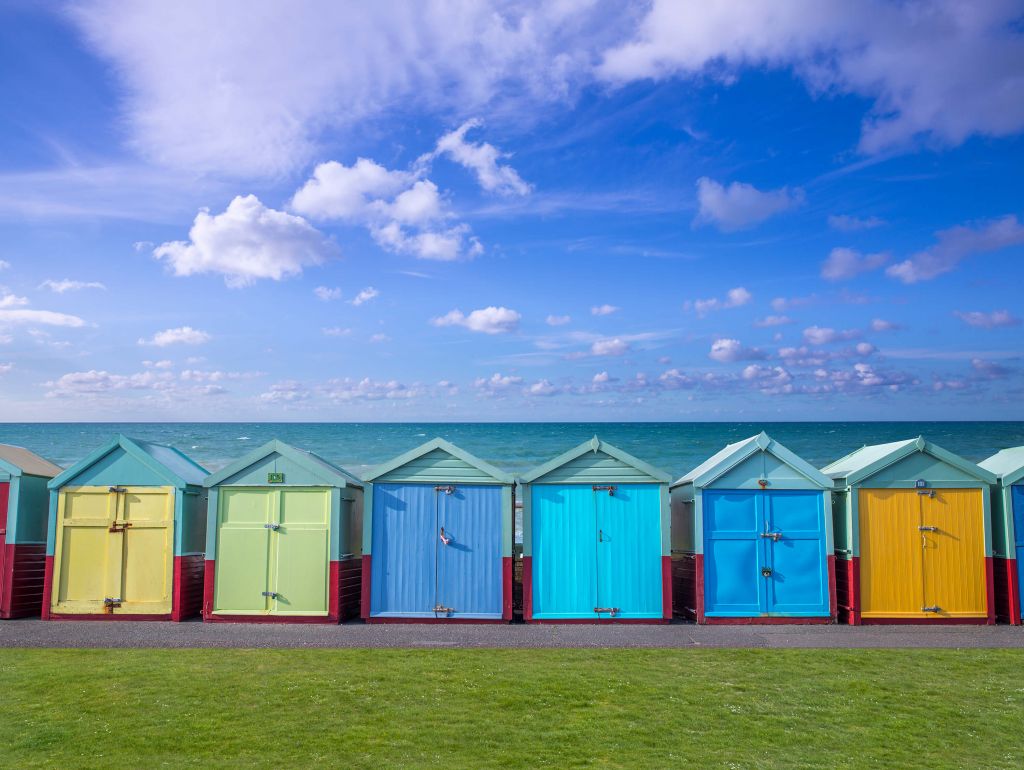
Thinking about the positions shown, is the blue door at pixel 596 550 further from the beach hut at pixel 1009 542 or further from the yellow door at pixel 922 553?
the beach hut at pixel 1009 542

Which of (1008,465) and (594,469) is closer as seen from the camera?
(594,469)

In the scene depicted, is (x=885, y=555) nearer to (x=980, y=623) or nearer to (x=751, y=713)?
(x=980, y=623)

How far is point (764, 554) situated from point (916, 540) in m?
2.46

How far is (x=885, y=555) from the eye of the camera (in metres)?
14.5

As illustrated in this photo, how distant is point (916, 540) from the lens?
14570 millimetres

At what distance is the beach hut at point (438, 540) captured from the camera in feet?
47.6

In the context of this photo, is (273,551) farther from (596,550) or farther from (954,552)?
(954,552)

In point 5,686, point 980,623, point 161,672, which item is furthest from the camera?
point 980,623

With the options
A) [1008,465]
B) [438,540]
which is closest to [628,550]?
[438,540]

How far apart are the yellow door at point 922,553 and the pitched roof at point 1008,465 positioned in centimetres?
52

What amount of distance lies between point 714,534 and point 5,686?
10.1 meters

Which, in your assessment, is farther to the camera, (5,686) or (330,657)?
(330,657)

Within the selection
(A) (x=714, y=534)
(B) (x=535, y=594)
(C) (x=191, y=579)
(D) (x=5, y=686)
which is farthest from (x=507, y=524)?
(D) (x=5, y=686)

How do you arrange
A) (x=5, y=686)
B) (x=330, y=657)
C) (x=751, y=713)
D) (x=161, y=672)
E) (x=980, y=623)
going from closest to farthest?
(x=751, y=713) < (x=5, y=686) < (x=161, y=672) < (x=330, y=657) < (x=980, y=623)
